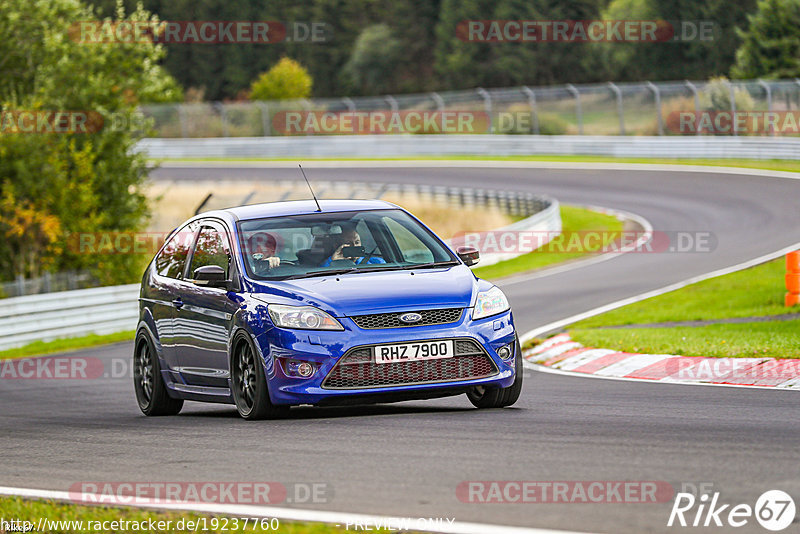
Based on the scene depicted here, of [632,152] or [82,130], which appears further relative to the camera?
[632,152]

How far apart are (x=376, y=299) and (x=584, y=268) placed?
58.8 ft

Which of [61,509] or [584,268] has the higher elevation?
[61,509]

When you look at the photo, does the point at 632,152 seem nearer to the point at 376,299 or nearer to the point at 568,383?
the point at 568,383

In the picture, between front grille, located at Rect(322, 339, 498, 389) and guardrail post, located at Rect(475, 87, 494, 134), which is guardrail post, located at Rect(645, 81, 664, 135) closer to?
guardrail post, located at Rect(475, 87, 494, 134)

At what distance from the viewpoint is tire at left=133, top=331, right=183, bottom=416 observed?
36.5ft

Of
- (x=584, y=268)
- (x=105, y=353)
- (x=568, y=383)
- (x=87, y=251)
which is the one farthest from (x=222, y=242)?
(x=87, y=251)

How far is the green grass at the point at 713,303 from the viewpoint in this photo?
17469mm

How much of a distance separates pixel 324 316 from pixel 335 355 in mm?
287

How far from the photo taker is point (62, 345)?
73.2 feet

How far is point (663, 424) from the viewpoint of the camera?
8.19 meters

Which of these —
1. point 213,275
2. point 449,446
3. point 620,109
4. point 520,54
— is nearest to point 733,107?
point 620,109

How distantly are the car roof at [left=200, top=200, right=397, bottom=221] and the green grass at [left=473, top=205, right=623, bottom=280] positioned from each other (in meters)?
16.2

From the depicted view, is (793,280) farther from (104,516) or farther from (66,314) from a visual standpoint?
(66,314)

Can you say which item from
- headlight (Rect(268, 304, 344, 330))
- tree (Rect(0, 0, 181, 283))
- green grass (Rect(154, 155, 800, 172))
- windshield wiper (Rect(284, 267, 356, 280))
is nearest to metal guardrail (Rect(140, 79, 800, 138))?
green grass (Rect(154, 155, 800, 172))
